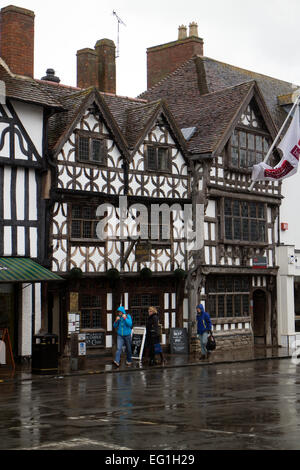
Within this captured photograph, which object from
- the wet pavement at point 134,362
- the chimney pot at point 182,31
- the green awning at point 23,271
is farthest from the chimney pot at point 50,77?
the wet pavement at point 134,362

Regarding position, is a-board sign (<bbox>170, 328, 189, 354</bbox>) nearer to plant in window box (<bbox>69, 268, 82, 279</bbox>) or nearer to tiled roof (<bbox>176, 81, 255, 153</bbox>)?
plant in window box (<bbox>69, 268, 82, 279</bbox>)

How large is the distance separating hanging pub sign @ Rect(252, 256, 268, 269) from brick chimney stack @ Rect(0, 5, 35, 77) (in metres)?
10.6

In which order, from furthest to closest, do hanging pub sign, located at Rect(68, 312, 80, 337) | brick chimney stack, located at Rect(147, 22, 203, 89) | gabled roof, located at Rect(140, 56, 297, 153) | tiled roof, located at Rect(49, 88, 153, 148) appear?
brick chimney stack, located at Rect(147, 22, 203, 89) → gabled roof, located at Rect(140, 56, 297, 153) → tiled roof, located at Rect(49, 88, 153, 148) → hanging pub sign, located at Rect(68, 312, 80, 337)

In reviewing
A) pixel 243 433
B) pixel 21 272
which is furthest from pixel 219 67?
pixel 243 433

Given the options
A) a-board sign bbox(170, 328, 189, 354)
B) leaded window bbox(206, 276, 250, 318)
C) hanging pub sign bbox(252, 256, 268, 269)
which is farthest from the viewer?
hanging pub sign bbox(252, 256, 268, 269)

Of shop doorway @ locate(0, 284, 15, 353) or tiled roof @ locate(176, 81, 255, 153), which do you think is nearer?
shop doorway @ locate(0, 284, 15, 353)

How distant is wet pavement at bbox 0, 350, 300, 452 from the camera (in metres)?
8.74

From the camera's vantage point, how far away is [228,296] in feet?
89.7

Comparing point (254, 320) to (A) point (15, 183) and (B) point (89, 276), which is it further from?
(A) point (15, 183)

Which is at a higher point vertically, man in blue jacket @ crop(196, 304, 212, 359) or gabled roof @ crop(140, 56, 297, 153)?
gabled roof @ crop(140, 56, 297, 153)

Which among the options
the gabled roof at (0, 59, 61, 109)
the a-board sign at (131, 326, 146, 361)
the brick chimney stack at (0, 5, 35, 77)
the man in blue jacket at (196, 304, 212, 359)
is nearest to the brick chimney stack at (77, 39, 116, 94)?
the brick chimney stack at (0, 5, 35, 77)

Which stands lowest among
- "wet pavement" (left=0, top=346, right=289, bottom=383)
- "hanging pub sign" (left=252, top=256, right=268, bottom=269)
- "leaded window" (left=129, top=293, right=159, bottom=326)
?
"wet pavement" (left=0, top=346, right=289, bottom=383)

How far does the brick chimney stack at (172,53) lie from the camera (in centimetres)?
3347

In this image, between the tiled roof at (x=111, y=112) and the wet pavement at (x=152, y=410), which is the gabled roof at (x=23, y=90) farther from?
the wet pavement at (x=152, y=410)
